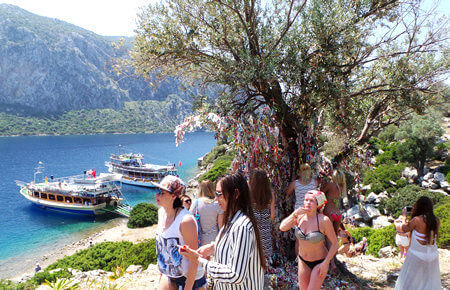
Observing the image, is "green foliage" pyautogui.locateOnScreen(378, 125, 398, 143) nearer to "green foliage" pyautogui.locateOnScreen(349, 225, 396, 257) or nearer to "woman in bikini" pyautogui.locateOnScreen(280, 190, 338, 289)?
"green foliage" pyautogui.locateOnScreen(349, 225, 396, 257)

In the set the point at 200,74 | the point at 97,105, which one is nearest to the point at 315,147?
the point at 200,74

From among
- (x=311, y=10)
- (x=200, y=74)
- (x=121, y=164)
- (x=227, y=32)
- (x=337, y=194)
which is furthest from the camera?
(x=121, y=164)

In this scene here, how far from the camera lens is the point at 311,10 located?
262 inches

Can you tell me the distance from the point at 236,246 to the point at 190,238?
94cm

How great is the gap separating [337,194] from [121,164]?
168 feet

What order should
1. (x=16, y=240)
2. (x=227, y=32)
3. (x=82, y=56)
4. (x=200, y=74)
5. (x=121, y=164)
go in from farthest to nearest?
(x=82, y=56) → (x=121, y=164) → (x=16, y=240) → (x=200, y=74) → (x=227, y=32)

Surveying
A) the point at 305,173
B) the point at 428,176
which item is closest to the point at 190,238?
the point at 305,173

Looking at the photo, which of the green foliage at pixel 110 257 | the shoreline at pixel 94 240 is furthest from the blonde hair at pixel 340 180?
the shoreline at pixel 94 240

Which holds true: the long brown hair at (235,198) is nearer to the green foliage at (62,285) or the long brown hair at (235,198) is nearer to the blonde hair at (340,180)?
the blonde hair at (340,180)

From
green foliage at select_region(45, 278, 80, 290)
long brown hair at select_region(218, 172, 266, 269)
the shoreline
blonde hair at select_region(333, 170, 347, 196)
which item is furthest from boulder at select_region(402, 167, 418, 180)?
long brown hair at select_region(218, 172, 266, 269)

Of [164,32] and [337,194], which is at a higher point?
[164,32]

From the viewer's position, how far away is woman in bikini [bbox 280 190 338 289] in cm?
385

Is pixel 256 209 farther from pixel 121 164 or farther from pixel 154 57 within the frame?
pixel 121 164

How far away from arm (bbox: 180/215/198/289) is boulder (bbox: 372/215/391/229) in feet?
59.8
